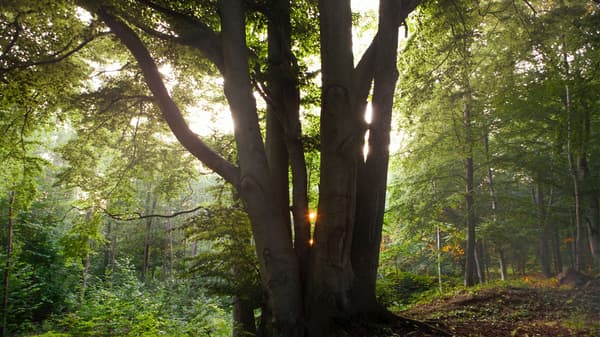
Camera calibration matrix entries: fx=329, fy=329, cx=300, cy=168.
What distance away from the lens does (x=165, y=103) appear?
149 inches

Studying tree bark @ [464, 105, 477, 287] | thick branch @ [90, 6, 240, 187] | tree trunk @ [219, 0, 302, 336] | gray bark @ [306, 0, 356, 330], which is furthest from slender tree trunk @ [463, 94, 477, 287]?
thick branch @ [90, 6, 240, 187]

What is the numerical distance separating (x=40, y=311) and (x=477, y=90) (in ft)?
69.1

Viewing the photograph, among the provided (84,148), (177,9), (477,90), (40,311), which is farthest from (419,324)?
(40,311)

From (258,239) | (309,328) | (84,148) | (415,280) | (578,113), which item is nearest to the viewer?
(309,328)

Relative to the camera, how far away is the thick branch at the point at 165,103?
12.2 feet

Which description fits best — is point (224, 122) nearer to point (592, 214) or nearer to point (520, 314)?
point (520, 314)

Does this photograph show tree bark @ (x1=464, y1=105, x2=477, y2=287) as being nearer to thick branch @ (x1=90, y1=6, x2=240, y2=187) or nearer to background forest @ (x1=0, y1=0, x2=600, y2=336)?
background forest @ (x1=0, y1=0, x2=600, y2=336)

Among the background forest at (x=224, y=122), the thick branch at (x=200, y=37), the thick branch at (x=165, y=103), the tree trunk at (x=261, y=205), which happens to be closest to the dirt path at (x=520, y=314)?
the background forest at (x=224, y=122)

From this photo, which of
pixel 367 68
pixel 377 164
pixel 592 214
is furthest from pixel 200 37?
pixel 592 214

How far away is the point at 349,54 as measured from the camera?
3643 mm

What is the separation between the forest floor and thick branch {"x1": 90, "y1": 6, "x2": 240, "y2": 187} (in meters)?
2.64

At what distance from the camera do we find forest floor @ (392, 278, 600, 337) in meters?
3.94

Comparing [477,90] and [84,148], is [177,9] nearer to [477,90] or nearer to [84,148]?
[84,148]

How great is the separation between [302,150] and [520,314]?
455 centimetres
